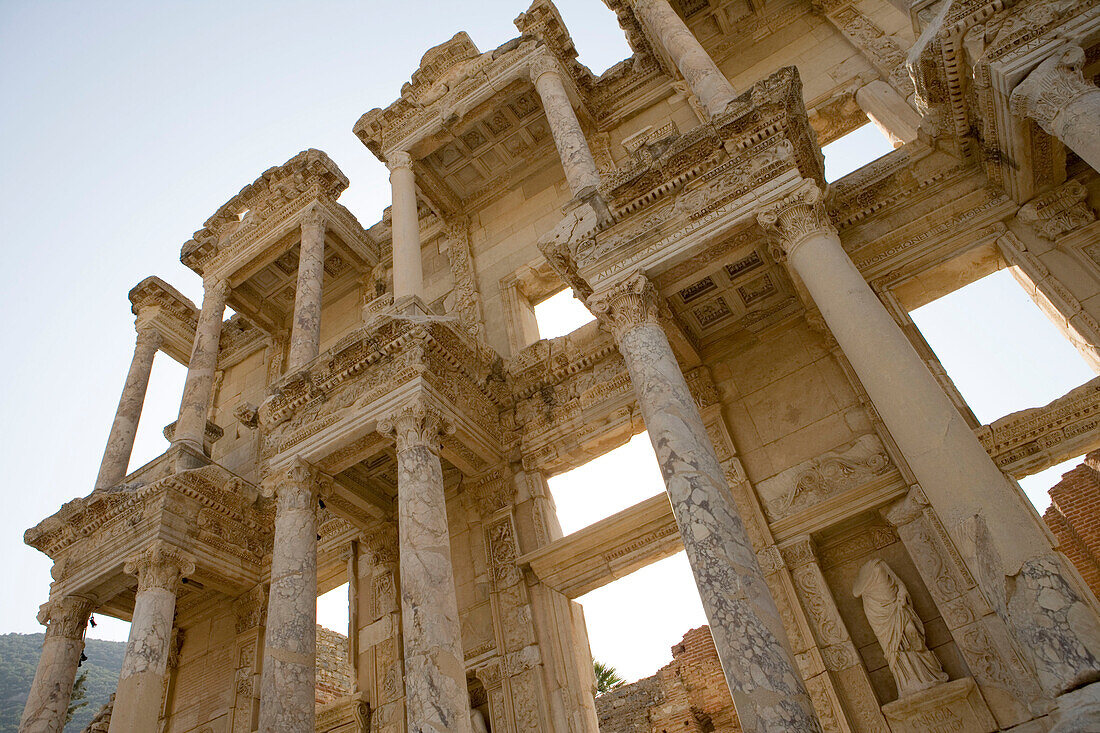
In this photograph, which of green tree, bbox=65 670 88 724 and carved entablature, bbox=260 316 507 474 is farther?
green tree, bbox=65 670 88 724

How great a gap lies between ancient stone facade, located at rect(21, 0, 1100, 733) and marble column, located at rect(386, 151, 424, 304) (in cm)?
8

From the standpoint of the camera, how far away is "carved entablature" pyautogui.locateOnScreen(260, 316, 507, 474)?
10.5 m

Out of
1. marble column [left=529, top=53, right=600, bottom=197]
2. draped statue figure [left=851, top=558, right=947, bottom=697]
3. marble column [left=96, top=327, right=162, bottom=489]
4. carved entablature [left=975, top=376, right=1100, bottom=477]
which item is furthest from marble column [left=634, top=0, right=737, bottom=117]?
marble column [left=96, top=327, right=162, bottom=489]

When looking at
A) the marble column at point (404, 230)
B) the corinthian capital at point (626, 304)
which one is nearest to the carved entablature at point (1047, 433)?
the corinthian capital at point (626, 304)

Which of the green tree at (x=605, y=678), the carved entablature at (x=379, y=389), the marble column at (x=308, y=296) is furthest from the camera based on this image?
the green tree at (x=605, y=678)

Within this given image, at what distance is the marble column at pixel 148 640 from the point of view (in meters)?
10.1

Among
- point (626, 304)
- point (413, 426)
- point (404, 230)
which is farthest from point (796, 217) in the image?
point (404, 230)

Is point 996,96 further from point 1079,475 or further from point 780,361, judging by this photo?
point 1079,475

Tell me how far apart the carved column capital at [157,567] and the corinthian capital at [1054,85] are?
44.1 ft

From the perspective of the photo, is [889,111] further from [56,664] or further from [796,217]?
[56,664]

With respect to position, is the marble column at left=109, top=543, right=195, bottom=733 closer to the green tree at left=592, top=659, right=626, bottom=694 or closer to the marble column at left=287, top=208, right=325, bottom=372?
the marble column at left=287, top=208, right=325, bottom=372

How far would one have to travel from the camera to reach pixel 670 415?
26.3 ft

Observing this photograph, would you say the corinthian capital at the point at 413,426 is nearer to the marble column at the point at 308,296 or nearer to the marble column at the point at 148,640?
the marble column at the point at 308,296

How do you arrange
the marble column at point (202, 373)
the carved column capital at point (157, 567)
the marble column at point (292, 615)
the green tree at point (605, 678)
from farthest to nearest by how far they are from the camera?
the green tree at point (605, 678) → the marble column at point (202, 373) → the carved column capital at point (157, 567) → the marble column at point (292, 615)
